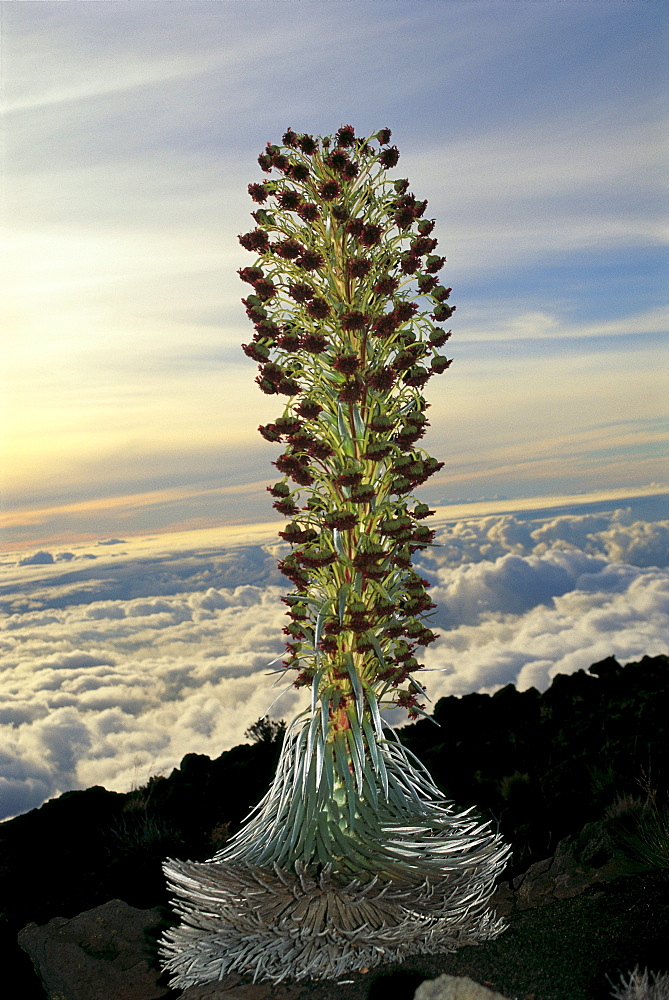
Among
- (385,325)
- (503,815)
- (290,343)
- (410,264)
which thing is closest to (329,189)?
(410,264)

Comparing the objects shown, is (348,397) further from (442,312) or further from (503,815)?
(503,815)

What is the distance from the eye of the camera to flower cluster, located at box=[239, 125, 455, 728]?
15.5 feet

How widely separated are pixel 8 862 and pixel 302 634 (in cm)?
430

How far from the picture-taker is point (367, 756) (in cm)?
498

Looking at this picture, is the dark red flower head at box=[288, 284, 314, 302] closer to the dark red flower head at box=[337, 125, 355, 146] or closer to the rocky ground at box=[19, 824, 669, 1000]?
the dark red flower head at box=[337, 125, 355, 146]

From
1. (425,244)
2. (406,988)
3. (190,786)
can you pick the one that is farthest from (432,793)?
(190,786)

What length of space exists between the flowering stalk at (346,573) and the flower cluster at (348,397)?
0.01m

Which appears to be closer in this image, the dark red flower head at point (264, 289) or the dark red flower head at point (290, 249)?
the dark red flower head at point (290, 249)

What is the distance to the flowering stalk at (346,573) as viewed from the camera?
4605 millimetres

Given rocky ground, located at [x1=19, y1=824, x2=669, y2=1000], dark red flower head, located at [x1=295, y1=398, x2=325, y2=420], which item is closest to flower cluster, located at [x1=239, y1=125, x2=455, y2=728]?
dark red flower head, located at [x1=295, y1=398, x2=325, y2=420]

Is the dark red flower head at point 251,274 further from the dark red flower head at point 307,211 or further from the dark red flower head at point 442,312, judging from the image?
the dark red flower head at point 442,312

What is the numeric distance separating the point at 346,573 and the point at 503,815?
130 inches

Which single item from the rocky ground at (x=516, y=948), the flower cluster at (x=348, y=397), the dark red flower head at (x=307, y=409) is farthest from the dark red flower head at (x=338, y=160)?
the rocky ground at (x=516, y=948)

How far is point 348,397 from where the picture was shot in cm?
470
